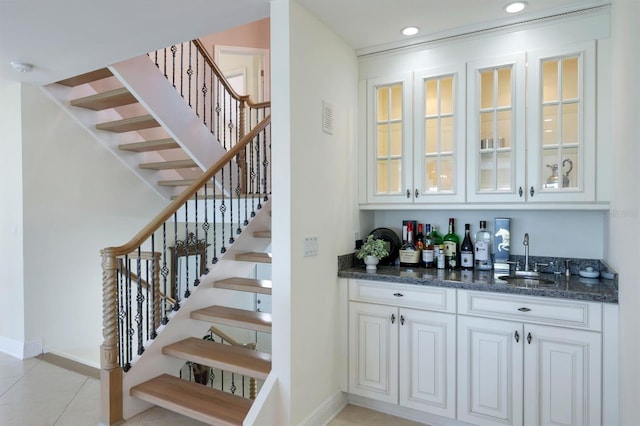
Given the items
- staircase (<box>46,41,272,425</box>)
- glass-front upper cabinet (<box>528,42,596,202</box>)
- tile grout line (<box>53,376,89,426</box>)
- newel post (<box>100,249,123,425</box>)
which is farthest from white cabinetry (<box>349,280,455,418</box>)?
tile grout line (<box>53,376,89,426</box>)

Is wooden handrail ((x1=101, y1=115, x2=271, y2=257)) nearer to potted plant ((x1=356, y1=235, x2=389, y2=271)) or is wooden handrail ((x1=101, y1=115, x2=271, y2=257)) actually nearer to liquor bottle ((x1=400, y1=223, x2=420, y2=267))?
potted plant ((x1=356, y1=235, x2=389, y2=271))

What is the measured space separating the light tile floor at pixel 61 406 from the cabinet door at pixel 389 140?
1512 mm

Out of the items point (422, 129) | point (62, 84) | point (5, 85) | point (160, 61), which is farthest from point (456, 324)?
point (160, 61)

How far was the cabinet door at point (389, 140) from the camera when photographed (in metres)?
2.89

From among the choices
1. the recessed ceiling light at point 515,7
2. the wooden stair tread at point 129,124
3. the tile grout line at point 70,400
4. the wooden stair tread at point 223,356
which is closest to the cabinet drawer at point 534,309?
the wooden stair tread at point 223,356

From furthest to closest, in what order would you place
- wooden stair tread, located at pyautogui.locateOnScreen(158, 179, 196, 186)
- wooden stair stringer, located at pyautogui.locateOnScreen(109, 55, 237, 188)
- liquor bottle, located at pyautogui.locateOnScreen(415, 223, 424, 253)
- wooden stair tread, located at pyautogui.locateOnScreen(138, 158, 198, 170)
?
wooden stair tread, located at pyautogui.locateOnScreen(158, 179, 196, 186), wooden stair tread, located at pyautogui.locateOnScreen(138, 158, 198, 170), wooden stair stringer, located at pyautogui.locateOnScreen(109, 55, 237, 188), liquor bottle, located at pyautogui.locateOnScreen(415, 223, 424, 253)

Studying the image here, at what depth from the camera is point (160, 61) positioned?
17.7 feet

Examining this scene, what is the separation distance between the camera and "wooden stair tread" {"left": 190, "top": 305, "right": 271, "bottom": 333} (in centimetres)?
270

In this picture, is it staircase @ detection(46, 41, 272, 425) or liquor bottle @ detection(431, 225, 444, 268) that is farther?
liquor bottle @ detection(431, 225, 444, 268)

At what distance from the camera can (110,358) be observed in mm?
2549

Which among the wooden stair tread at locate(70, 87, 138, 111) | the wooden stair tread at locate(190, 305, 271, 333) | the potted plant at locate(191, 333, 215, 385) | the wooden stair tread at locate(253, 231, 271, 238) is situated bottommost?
the potted plant at locate(191, 333, 215, 385)

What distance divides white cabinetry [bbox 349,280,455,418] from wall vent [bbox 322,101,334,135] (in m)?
1.05

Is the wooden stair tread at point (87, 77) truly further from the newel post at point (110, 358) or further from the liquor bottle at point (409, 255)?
the liquor bottle at point (409, 255)

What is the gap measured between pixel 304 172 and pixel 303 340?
1.01 m
